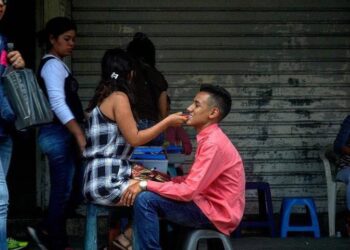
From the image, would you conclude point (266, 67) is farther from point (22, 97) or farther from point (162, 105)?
point (22, 97)

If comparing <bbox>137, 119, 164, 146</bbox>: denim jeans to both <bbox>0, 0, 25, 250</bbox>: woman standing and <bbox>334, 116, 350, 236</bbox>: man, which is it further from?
<bbox>334, 116, 350, 236</bbox>: man

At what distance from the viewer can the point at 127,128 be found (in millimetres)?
5684

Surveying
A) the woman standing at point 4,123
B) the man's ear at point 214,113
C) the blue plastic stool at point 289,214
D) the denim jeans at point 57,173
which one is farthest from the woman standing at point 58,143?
the blue plastic stool at point 289,214

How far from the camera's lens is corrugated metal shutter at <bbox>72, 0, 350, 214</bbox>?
8.88 m

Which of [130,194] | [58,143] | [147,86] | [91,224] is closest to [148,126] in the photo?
[147,86]

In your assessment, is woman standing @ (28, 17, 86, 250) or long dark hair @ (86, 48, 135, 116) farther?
woman standing @ (28, 17, 86, 250)

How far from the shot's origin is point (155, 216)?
544 cm

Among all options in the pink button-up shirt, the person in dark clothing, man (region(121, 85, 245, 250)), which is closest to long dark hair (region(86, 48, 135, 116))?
man (region(121, 85, 245, 250))

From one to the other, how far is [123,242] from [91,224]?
0.36 m

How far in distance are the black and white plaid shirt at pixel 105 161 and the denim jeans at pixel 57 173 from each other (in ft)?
2.87

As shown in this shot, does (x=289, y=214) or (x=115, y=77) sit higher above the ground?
(x=115, y=77)

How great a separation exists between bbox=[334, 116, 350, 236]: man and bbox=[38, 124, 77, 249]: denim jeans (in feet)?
8.86

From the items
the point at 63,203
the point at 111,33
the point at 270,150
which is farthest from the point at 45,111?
the point at 270,150

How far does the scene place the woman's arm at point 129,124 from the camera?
559 centimetres
